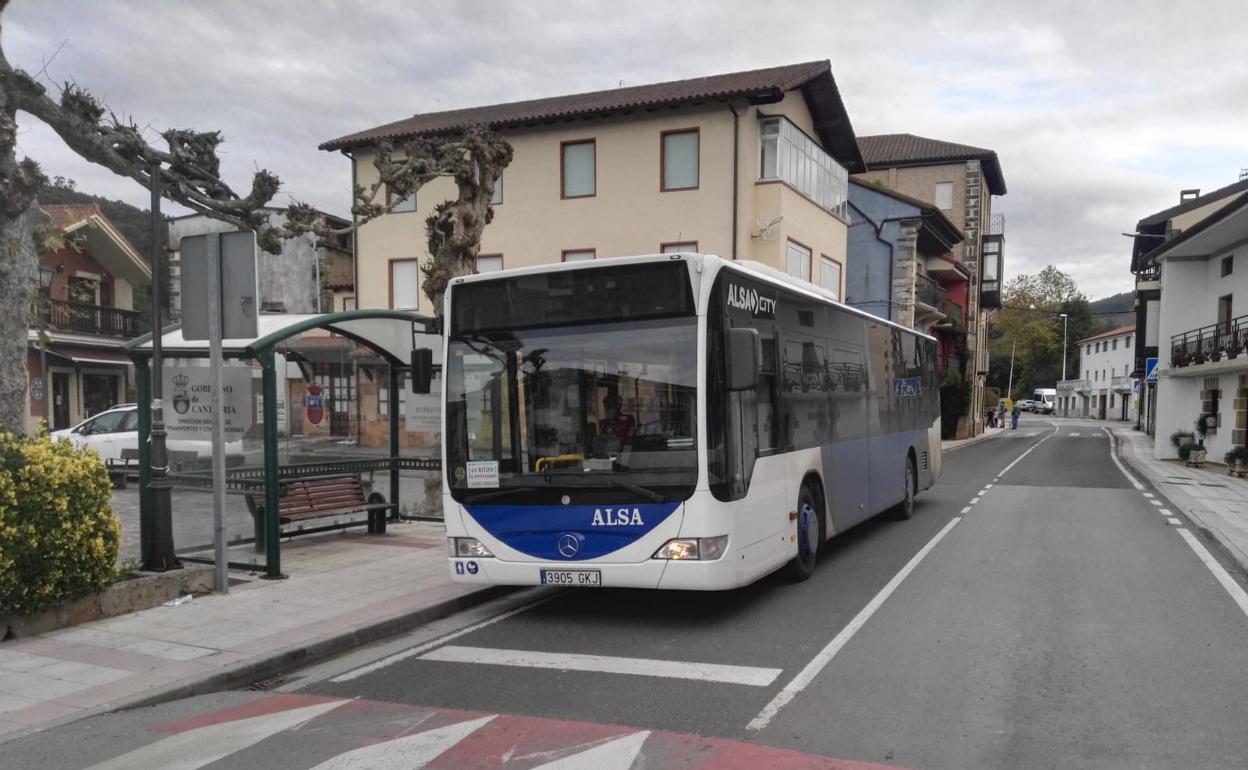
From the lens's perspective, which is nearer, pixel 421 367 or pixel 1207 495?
pixel 421 367

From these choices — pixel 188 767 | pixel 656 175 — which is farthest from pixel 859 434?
pixel 656 175

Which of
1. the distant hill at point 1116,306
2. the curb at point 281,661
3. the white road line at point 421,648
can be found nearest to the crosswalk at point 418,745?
the curb at point 281,661

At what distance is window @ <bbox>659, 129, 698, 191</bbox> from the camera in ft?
81.1

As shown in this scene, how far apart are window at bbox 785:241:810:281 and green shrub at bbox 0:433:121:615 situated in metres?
20.2

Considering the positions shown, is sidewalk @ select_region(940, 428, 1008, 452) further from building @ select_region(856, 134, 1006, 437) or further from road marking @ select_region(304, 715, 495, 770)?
road marking @ select_region(304, 715, 495, 770)

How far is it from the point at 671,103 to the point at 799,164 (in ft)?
14.4

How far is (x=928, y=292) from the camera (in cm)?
3900

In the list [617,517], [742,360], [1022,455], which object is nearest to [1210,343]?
[1022,455]

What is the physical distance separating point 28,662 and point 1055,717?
21.3ft

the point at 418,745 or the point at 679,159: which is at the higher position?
the point at 679,159

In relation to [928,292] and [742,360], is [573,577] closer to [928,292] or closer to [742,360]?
[742,360]

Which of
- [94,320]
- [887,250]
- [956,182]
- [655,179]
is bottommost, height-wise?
[94,320]

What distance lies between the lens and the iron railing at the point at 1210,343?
84.5 ft

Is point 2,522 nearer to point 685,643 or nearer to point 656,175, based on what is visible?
point 685,643
